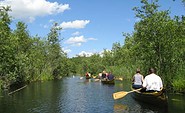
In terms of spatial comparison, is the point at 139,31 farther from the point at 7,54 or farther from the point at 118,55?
the point at 118,55

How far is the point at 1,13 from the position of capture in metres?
31.9

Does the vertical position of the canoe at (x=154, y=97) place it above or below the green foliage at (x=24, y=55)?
below

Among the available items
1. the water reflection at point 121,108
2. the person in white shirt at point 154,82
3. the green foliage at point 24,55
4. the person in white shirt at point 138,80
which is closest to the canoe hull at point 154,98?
the person in white shirt at point 154,82

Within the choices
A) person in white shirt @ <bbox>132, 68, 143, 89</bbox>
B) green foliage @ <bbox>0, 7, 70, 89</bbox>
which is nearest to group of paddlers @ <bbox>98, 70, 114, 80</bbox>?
green foliage @ <bbox>0, 7, 70, 89</bbox>

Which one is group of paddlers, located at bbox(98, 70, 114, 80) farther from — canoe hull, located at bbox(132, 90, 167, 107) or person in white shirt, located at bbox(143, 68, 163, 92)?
person in white shirt, located at bbox(143, 68, 163, 92)

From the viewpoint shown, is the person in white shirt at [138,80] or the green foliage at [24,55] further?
the green foliage at [24,55]

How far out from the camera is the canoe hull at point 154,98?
17016 millimetres

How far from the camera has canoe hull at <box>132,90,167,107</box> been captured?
17016mm

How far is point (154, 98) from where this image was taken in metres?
17.6

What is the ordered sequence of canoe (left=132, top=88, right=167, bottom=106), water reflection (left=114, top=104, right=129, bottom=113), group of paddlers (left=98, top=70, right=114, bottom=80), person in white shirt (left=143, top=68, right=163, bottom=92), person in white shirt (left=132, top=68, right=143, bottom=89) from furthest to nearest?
1. group of paddlers (left=98, top=70, right=114, bottom=80)
2. person in white shirt (left=132, top=68, right=143, bottom=89)
3. person in white shirt (left=143, top=68, right=163, bottom=92)
4. water reflection (left=114, top=104, right=129, bottom=113)
5. canoe (left=132, top=88, right=167, bottom=106)

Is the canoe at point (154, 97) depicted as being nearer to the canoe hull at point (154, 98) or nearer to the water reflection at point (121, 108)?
the canoe hull at point (154, 98)

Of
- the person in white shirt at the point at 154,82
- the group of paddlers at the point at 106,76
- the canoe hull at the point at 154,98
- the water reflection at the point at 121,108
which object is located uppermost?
the group of paddlers at the point at 106,76

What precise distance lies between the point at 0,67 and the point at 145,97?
17010 mm

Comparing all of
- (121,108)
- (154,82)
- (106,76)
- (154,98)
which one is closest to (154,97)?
(154,98)
